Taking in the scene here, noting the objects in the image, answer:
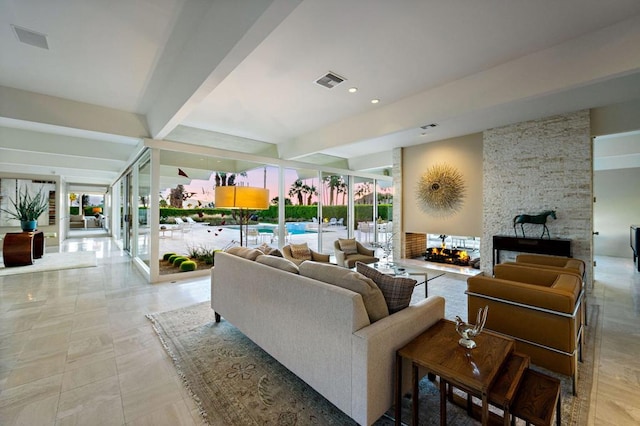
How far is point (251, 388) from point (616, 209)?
33.4 ft

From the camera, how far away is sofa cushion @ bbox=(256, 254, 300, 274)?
7.50 ft

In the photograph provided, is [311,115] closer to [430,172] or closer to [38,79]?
[430,172]

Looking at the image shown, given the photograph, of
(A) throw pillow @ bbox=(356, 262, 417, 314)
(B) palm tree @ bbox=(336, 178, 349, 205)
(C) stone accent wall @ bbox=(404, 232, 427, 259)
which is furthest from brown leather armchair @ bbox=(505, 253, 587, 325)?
(B) palm tree @ bbox=(336, 178, 349, 205)

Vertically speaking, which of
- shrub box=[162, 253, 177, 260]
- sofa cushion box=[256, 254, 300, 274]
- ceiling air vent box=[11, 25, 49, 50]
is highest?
ceiling air vent box=[11, 25, 49, 50]

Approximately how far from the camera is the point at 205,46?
258cm

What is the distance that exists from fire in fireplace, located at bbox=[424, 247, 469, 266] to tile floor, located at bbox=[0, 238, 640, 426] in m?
2.24

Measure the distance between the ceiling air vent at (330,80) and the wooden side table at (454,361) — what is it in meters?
3.16

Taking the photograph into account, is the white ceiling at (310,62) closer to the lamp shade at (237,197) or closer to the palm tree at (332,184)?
the lamp shade at (237,197)

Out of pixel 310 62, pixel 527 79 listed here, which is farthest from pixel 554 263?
pixel 310 62

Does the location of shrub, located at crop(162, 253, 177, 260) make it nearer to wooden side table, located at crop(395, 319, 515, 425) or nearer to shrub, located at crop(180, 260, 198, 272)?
shrub, located at crop(180, 260, 198, 272)

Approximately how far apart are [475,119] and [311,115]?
2.98 metres

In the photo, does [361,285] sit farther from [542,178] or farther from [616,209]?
[616,209]

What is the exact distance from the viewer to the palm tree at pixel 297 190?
690 centimetres

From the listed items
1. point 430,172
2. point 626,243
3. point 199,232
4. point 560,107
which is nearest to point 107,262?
point 199,232
